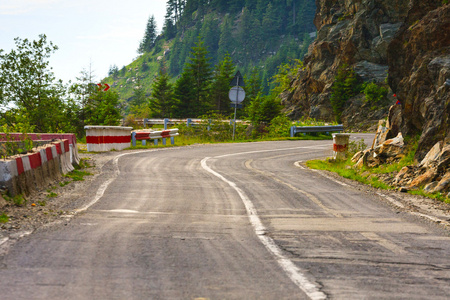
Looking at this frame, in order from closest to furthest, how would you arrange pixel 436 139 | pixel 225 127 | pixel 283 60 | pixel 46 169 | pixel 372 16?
1. pixel 46 169
2. pixel 436 139
3. pixel 225 127
4. pixel 372 16
5. pixel 283 60

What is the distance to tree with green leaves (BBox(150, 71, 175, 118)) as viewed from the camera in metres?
85.1

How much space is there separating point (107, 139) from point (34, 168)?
10989 millimetres

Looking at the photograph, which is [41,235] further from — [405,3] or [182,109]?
[182,109]

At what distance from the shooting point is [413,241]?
6.23 meters

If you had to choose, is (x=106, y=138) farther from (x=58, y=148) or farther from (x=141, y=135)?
(x=58, y=148)

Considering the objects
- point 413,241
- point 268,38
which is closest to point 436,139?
point 413,241

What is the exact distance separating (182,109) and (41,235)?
3055 inches

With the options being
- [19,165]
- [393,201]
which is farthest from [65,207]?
[393,201]

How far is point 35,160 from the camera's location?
986cm

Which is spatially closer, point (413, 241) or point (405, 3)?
point (413, 241)

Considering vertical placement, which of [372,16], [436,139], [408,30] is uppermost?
[372,16]

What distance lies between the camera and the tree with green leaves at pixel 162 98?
8506 centimetres

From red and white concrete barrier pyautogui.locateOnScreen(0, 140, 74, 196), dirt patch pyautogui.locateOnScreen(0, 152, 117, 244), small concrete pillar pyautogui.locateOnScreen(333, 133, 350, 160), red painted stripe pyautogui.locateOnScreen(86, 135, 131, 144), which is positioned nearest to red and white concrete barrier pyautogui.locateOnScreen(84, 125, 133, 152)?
red painted stripe pyautogui.locateOnScreen(86, 135, 131, 144)

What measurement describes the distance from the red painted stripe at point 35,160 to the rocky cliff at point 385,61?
9.90 metres
